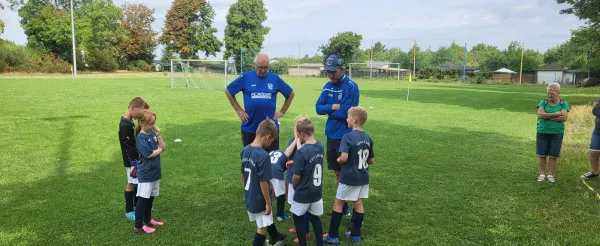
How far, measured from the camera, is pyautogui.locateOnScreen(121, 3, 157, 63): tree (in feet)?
219

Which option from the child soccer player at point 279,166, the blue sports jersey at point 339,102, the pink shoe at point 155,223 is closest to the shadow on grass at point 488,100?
the blue sports jersey at point 339,102

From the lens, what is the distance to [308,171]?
3828mm

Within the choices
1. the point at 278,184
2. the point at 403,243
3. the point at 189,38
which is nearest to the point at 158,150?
the point at 278,184

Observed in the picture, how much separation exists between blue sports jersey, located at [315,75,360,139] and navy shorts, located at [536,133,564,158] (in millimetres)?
3771

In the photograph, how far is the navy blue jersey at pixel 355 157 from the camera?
419 cm

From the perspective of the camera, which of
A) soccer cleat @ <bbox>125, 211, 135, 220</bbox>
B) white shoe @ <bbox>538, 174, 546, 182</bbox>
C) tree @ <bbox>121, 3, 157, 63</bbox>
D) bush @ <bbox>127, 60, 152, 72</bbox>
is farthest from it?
tree @ <bbox>121, 3, 157, 63</bbox>

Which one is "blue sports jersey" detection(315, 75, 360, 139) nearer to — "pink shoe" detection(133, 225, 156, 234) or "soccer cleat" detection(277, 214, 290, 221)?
"soccer cleat" detection(277, 214, 290, 221)

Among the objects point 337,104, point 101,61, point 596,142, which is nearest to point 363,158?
point 337,104

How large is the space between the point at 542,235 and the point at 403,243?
170 cm

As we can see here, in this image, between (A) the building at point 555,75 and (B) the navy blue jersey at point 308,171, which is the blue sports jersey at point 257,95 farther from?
(A) the building at point 555,75

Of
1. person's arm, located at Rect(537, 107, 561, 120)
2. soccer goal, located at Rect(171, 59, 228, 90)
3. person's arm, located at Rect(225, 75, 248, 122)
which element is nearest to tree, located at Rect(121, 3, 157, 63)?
soccer goal, located at Rect(171, 59, 228, 90)

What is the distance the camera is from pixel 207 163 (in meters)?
7.88

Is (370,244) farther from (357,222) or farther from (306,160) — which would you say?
(306,160)

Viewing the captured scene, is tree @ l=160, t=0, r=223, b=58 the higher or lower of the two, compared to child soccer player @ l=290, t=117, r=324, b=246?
higher
